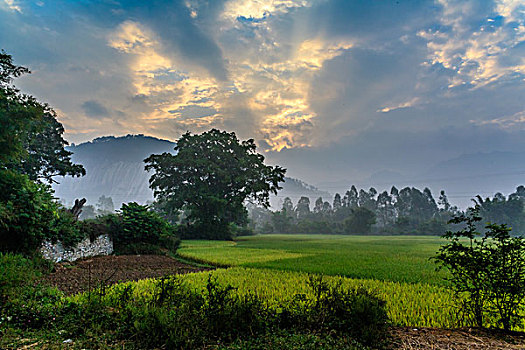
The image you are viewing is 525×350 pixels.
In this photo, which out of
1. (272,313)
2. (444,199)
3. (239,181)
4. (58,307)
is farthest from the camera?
(444,199)

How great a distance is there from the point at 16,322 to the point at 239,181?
27.6m

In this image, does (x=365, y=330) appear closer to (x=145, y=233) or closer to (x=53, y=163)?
(x=145, y=233)

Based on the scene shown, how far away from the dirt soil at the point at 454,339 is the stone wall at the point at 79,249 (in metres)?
11.0

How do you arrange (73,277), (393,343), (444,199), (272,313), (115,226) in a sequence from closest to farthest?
(393,343) < (272,313) < (73,277) < (115,226) < (444,199)

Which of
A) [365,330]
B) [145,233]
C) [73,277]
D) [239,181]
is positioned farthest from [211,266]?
[239,181]

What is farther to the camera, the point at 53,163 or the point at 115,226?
the point at 53,163

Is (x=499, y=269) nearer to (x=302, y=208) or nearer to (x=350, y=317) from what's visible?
(x=350, y=317)

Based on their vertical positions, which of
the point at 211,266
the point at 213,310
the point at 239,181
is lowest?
the point at 211,266

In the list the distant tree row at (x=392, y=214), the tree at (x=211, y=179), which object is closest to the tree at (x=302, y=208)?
the distant tree row at (x=392, y=214)

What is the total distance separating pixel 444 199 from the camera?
80562mm

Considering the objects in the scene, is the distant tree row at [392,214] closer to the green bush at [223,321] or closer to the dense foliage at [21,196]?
the green bush at [223,321]

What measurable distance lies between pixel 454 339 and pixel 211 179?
31.5m

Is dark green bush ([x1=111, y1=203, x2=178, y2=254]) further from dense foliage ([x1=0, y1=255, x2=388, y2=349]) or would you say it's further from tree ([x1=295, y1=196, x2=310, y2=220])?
tree ([x1=295, y1=196, x2=310, y2=220])

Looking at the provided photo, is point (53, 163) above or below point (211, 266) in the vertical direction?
above
